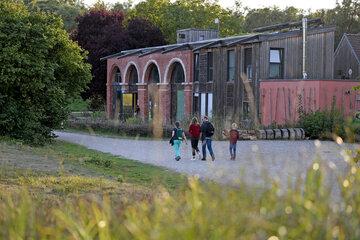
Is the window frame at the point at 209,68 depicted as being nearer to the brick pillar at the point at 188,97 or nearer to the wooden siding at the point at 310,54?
the brick pillar at the point at 188,97

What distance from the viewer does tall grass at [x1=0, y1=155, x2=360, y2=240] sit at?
3.73 meters

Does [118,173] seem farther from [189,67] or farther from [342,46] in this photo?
[342,46]

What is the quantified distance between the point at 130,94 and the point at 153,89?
487 cm

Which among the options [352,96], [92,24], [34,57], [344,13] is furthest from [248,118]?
[344,13]

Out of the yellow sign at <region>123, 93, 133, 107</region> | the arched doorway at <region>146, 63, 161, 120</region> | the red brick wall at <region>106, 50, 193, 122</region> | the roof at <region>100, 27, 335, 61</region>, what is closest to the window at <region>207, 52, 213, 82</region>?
the roof at <region>100, 27, 335, 61</region>

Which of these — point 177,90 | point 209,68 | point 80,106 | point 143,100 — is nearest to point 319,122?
point 209,68

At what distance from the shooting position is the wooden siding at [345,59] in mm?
60406

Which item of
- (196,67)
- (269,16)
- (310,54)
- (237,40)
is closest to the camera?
(310,54)

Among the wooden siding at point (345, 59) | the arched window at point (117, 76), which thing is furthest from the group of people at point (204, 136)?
the wooden siding at point (345, 59)

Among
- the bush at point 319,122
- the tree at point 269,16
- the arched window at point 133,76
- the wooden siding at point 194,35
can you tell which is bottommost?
the bush at point 319,122

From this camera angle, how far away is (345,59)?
6138 centimetres

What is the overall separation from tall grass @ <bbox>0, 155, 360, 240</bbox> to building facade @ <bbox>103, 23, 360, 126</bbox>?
2840 centimetres

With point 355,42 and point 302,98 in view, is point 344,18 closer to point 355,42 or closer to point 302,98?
point 355,42

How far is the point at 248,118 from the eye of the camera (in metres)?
38.6
